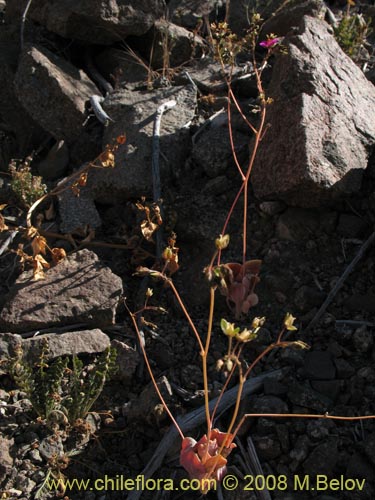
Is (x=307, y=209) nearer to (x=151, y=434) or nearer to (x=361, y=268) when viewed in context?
(x=361, y=268)

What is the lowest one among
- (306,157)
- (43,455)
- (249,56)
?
(43,455)

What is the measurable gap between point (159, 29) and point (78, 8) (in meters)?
0.65

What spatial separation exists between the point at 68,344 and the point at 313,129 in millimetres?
1817

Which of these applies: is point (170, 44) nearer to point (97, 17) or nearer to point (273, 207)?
point (97, 17)

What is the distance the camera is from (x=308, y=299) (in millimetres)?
3270

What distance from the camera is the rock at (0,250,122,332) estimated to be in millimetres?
3219

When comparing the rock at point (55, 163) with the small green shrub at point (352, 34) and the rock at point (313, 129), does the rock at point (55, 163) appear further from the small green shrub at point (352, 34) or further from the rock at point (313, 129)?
the small green shrub at point (352, 34)

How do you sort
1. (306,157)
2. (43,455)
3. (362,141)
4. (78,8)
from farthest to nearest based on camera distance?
(78,8)
(362,141)
(306,157)
(43,455)

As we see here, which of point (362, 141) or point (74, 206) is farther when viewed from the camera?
point (74, 206)

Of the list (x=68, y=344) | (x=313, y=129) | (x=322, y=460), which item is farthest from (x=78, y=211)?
(x=322, y=460)

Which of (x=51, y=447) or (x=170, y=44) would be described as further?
(x=170, y=44)

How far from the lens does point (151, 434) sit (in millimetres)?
2893

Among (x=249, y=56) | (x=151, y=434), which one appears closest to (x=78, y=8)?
(x=249, y=56)

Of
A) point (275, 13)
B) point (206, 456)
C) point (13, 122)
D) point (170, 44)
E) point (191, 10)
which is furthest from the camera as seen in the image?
point (191, 10)
